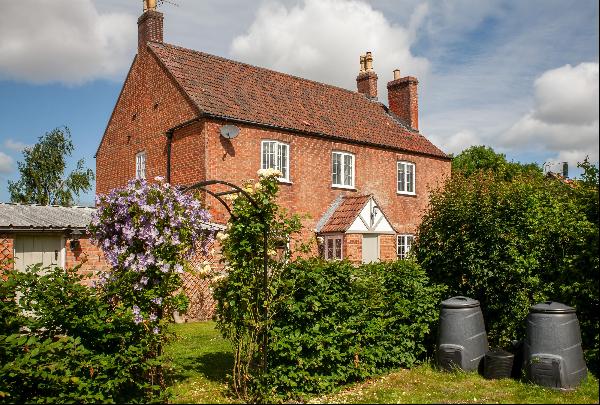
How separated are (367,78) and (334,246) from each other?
12.0 meters

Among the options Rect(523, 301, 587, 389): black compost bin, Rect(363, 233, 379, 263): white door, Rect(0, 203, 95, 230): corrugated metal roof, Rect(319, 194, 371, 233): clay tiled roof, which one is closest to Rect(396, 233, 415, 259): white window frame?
Rect(363, 233, 379, 263): white door

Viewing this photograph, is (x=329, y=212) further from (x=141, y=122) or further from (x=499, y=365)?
(x=499, y=365)

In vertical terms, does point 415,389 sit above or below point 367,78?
below

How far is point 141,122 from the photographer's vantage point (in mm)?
20609

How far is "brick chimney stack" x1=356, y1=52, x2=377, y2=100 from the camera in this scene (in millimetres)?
27312

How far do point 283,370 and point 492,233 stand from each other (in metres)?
4.82

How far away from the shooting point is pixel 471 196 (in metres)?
10.2

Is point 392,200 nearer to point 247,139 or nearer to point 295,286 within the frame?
point 247,139

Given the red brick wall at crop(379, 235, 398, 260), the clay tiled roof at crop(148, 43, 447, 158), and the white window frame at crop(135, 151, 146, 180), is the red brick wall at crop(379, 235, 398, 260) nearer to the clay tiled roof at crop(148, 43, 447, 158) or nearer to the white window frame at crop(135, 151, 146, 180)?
the clay tiled roof at crop(148, 43, 447, 158)

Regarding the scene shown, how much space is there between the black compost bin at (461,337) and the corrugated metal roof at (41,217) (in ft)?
33.4

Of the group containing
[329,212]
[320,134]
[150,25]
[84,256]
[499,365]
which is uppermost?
[150,25]

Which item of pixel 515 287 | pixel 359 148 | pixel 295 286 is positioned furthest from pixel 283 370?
pixel 359 148

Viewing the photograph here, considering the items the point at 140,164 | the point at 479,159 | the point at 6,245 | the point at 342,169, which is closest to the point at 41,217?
the point at 6,245

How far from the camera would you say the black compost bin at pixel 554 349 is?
754 centimetres
